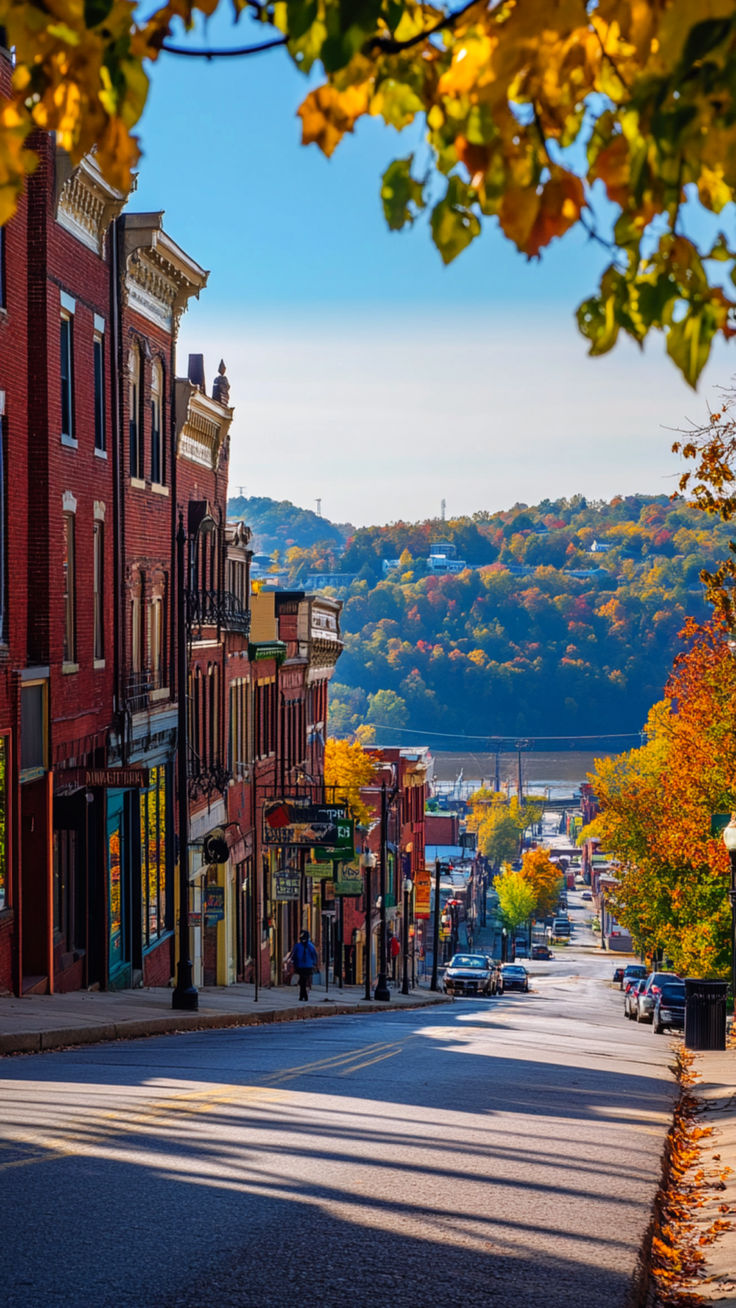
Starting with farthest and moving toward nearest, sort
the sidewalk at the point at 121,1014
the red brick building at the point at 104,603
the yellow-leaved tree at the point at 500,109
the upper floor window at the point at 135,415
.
Answer: the upper floor window at the point at 135,415 < the red brick building at the point at 104,603 < the sidewalk at the point at 121,1014 < the yellow-leaved tree at the point at 500,109

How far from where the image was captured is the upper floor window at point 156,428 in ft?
102

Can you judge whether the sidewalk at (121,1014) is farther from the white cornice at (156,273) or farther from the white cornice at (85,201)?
the white cornice at (156,273)

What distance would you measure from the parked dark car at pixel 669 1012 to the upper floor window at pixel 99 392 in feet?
65.3

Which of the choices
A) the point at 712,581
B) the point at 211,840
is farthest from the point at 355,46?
the point at 211,840

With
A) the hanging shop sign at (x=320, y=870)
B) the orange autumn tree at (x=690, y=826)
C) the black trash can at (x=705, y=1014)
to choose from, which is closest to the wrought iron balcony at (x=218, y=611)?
the hanging shop sign at (x=320, y=870)

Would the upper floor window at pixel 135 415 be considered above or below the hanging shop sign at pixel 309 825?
above

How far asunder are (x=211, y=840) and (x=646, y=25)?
96.3ft

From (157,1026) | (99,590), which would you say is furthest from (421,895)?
(157,1026)

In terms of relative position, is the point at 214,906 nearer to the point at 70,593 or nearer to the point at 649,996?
the point at 70,593

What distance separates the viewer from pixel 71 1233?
7922mm

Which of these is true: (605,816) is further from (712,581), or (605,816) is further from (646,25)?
(646,25)

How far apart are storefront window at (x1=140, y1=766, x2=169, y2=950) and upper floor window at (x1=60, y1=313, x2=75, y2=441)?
26.5 ft

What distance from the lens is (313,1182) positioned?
9.34 meters

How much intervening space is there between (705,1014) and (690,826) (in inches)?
837
